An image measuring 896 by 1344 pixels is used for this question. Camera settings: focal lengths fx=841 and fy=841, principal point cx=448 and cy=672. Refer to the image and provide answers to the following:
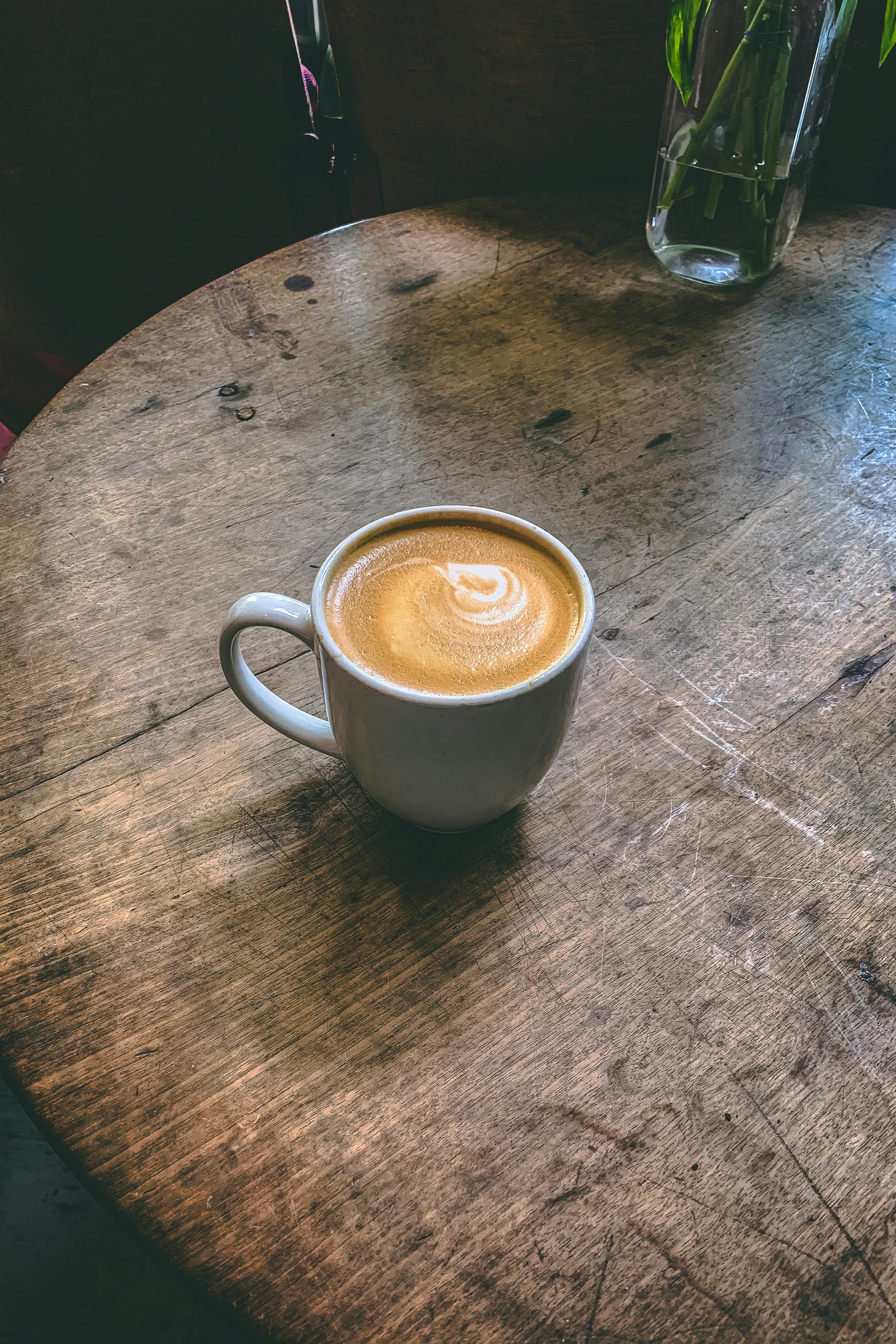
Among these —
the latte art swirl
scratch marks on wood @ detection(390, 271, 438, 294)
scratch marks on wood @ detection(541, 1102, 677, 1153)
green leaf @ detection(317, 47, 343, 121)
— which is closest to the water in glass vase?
scratch marks on wood @ detection(390, 271, 438, 294)

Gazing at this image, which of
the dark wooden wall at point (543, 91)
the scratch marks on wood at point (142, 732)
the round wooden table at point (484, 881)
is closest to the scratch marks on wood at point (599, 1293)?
the round wooden table at point (484, 881)

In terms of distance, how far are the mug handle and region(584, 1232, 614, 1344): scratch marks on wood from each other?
310mm

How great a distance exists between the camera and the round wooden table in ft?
1.37

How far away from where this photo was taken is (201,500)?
32.8 inches

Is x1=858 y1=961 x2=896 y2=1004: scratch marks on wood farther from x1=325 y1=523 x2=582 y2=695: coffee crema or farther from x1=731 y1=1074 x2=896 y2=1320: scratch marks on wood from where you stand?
x1=325 y1=523 x2=582 y2=695: coffee crema

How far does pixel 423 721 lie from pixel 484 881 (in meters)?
0.15

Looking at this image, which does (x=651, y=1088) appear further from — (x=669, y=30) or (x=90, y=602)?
(x=669, y=30)

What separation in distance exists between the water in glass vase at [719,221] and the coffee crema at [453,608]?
0.70m

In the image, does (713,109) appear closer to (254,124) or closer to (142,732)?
(142,732)

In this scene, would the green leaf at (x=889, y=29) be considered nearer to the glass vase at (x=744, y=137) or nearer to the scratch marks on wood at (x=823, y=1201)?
the glass vase at (x=744, y=137)

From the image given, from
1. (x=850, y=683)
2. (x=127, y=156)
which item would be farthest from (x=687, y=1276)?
(x=127, y=156)

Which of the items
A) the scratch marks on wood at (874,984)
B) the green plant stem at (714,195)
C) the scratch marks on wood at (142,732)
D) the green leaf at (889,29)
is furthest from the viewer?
the green plant stem at (714,195)

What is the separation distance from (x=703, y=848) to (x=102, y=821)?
0.42m

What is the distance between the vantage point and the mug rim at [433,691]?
0.46 meters
